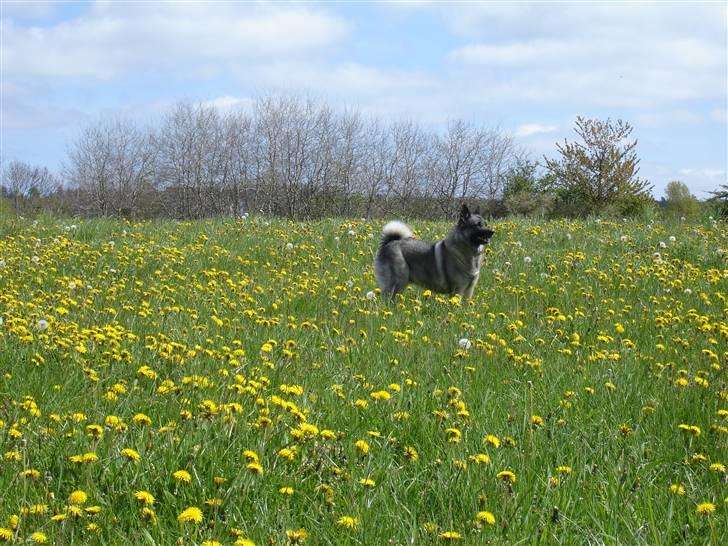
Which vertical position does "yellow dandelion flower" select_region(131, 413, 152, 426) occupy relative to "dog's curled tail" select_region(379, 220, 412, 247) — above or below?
below

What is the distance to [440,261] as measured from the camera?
8195 mm

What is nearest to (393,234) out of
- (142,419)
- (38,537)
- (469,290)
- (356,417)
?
(469,290)

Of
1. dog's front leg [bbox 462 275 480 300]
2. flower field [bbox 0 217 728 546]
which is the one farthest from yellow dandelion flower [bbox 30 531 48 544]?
dog's front leg [bbox 462 275 480 300]

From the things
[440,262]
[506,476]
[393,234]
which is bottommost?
[506,476]

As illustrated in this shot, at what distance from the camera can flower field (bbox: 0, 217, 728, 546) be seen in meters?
2.41

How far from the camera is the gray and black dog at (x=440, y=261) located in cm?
799

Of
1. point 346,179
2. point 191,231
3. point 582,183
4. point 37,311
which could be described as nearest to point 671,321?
point 37,311

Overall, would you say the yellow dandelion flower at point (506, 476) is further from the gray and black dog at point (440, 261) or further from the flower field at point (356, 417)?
the gray and black dog at point (440, 261)

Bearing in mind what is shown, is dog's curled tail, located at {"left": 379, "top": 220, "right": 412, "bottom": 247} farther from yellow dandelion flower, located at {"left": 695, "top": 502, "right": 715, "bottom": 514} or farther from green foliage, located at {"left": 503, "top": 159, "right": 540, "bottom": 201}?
green foliage, located at {"left": 503, "top": 159, "right": 540, "bottom": 201}

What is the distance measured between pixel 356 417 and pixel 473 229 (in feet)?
16.4

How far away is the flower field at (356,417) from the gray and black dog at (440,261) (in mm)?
664

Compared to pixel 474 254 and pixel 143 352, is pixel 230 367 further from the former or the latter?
pixel 474 254

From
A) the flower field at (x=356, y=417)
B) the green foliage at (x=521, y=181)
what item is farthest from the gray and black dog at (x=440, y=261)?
the green foliage at (x=521, y=181)

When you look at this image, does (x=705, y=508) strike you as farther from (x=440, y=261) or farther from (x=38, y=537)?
(x=440, y=261)
